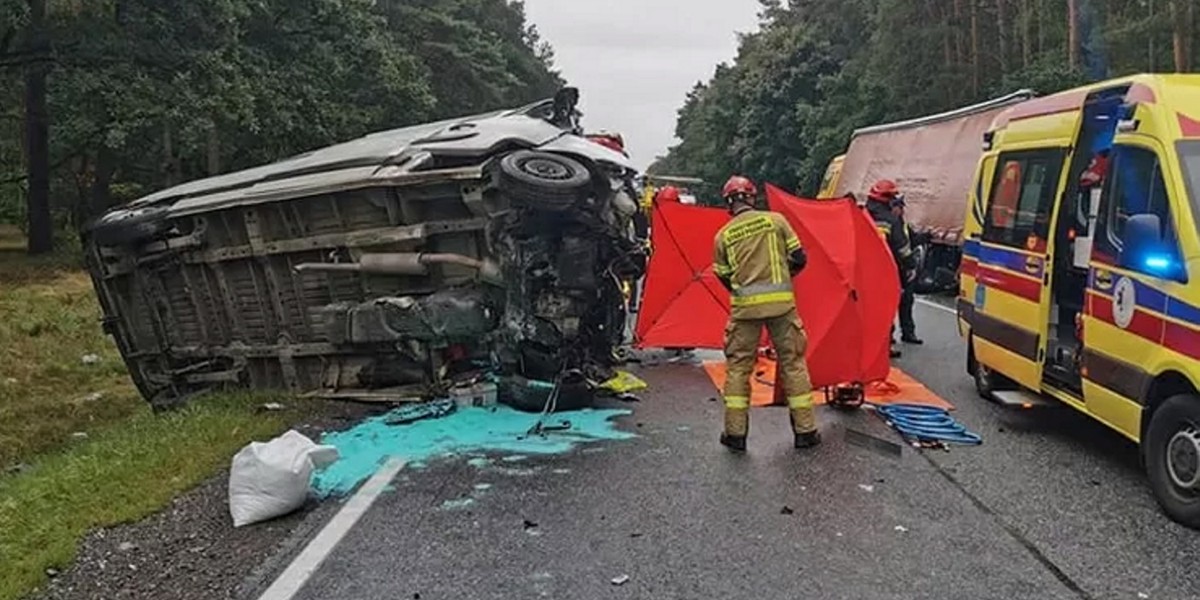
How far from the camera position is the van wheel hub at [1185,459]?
5.02m

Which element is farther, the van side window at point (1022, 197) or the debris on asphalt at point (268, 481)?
the van side window at point (1022, 197)

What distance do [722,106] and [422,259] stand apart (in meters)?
58.0

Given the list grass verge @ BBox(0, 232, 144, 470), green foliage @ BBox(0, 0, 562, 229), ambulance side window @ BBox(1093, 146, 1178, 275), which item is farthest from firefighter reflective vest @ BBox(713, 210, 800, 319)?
green foliage @ BBox(0, 0, 562, 229)

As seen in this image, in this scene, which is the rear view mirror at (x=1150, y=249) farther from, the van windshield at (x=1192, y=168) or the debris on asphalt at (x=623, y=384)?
the debris on asphalt at (x=623, y=384)

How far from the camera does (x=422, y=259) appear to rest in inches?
309

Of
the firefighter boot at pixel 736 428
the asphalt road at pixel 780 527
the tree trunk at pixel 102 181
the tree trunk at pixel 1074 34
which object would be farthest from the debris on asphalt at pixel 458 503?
the tree trunk at pixel 102 181

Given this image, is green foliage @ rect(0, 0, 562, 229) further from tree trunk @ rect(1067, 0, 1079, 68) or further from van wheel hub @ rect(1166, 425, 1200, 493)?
tree trunk @ rect(1067, 0, 1079, 68)

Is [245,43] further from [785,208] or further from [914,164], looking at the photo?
[785,208]

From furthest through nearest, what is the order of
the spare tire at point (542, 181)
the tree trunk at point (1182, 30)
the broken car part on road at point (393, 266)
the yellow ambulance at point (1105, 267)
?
the tree trunk at point (1182, 30)
the broken car part on road at point (393, 266)
the spare tire at point (542, 181)
the yellow ambulance at point (1105, 267)

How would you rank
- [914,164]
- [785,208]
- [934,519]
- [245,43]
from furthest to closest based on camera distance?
[245,43]
[914,164]
[785,208]
[934,519]

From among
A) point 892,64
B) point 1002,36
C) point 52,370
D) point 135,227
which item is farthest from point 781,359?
point 892,64

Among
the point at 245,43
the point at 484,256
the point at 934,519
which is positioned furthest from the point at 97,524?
the point at 245,43

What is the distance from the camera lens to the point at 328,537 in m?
5.00

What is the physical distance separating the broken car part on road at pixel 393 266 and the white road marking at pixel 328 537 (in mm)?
1711
